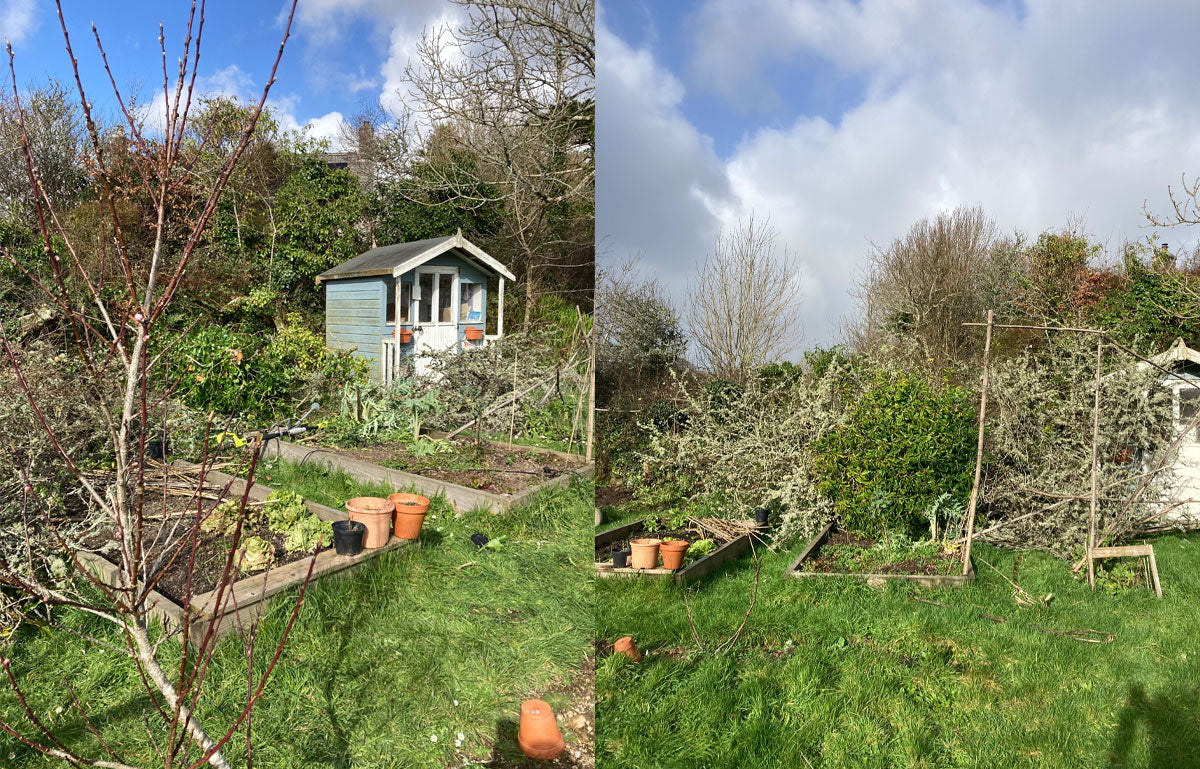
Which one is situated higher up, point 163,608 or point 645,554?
point 645,554

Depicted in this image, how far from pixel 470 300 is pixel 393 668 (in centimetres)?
108

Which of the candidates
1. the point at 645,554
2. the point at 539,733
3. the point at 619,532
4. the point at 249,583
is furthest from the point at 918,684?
the point at 249,583

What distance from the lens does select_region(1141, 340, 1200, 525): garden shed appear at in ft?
6.05

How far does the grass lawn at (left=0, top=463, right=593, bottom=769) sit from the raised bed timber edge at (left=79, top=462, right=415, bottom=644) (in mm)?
58

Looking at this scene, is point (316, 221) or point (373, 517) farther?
point (373, 517)

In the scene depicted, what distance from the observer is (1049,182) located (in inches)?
81.6

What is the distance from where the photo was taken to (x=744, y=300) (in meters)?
1.93

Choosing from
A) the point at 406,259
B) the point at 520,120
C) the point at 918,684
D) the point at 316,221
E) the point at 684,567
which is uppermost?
the point at 520,120

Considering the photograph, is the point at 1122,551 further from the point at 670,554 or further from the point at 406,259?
the point at 406,259

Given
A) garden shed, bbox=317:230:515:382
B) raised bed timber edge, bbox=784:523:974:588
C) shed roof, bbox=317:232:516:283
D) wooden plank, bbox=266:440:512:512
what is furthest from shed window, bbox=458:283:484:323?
raised bed timber edge, bbox=784:523:974:588

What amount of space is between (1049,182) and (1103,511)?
115 centimetres

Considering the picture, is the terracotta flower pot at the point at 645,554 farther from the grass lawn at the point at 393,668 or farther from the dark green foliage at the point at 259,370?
the dark green foliage at the point at 259,370

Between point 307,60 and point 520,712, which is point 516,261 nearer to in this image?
point 307,60

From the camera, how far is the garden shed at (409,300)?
1950 mm
